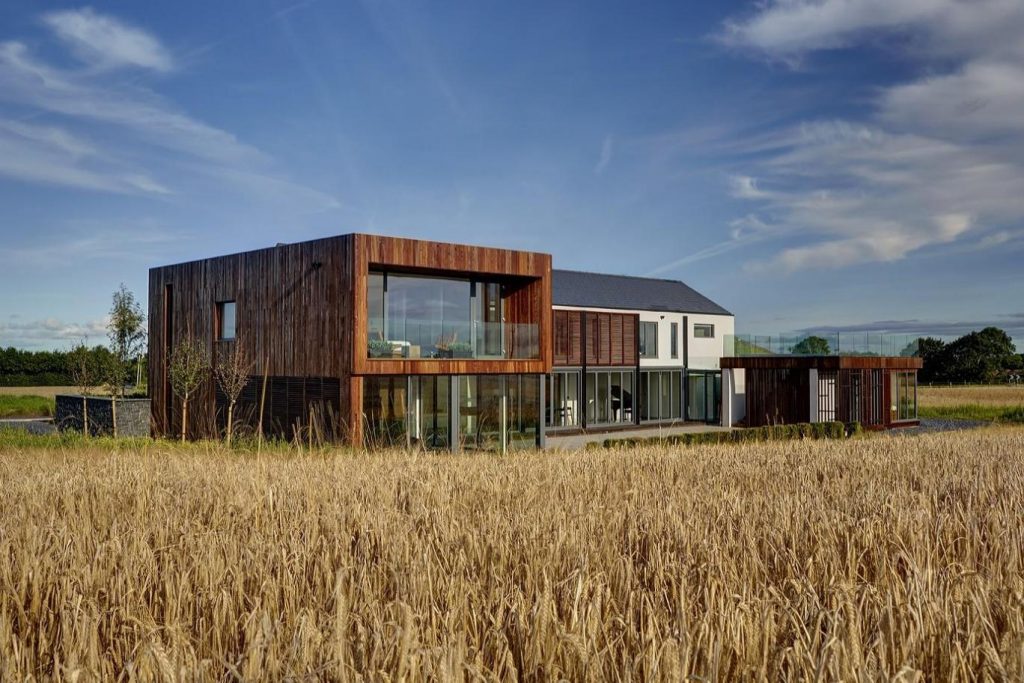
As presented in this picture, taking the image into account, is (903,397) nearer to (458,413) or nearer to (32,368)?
(458,413)

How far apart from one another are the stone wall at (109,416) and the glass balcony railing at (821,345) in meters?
21.6

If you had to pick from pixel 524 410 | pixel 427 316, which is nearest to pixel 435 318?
pixel 427 316

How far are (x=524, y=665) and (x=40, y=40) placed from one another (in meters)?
15.9

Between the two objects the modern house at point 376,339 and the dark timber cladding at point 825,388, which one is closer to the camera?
the modern house at point 376,339

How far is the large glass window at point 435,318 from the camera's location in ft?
61.7

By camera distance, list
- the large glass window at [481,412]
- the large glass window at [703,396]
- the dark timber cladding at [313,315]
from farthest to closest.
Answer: the large glass window at [703,396] → the large glass window at [481,412] → the dark timber cladding at [313,315]

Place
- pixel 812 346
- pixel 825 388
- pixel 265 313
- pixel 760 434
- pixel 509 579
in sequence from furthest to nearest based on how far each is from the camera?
pixel 812 346 < pixel 825 388 < pixel 760 434 < pixel 265 313 < pixel 509 579

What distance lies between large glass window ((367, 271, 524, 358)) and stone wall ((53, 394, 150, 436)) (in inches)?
360

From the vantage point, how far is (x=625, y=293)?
32.9 meters

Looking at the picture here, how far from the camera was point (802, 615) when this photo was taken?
2.80m

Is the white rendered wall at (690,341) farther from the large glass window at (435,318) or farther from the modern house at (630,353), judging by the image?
the large glass window at (435,318)

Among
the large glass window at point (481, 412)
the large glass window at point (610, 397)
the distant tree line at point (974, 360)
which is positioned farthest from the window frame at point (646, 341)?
the distant tree line at point (974, 360)

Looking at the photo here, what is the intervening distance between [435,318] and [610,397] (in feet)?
38.5

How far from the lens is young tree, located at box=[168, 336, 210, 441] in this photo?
819 inches
